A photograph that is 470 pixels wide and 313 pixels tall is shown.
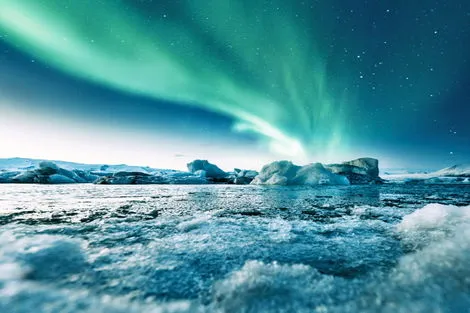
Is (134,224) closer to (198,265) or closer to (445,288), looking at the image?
(198,265)

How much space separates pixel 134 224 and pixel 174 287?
4.46 metres

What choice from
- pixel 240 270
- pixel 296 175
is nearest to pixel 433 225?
pixel 240 270

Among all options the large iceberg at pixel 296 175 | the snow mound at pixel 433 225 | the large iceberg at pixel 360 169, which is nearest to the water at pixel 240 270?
the snow mound at pixel 433 225

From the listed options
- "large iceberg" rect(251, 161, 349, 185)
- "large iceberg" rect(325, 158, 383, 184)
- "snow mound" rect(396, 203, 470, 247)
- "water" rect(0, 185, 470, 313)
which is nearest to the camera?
"water" rect(0, 185, 470, 313)

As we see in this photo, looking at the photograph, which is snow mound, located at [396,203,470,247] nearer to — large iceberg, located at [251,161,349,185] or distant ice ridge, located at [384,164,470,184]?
large iceberg, located at [251,161,349,185]

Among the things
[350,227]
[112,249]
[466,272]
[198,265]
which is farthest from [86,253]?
[350,227]

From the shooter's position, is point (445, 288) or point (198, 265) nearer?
→ point (445, 288)

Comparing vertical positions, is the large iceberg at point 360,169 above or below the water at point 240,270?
above

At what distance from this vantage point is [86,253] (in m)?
4.11

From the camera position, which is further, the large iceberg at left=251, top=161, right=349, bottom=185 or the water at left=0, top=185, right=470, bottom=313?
the large iceberg at left=251, top=161, right=349, bottom=185

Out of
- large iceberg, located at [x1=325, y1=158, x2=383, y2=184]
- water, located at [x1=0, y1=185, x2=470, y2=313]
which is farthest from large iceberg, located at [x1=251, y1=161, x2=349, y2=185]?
water, located at [x1=0, y1=185, x2=470, y2=313]

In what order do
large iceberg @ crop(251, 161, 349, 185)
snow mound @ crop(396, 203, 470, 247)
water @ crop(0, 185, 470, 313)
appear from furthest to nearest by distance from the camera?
1. large iceberg @ crop(251, 161, 349, 185)
2. snow mound @ crop(396, 203, 470, 247)
3. water @ crop(0, 185, 470, 313)

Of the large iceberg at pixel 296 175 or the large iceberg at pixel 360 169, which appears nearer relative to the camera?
the large iceberg at pixel 296 175

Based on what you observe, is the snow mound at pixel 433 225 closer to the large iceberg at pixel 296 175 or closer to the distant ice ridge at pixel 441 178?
the large iceberg at pixel 296 175
